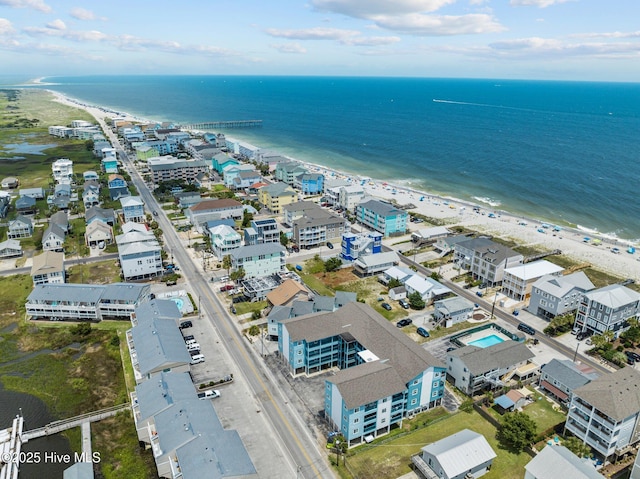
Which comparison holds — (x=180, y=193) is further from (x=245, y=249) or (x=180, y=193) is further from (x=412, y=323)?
(x=412, y=323)

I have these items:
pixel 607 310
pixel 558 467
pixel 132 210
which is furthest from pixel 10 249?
pixel 607 310

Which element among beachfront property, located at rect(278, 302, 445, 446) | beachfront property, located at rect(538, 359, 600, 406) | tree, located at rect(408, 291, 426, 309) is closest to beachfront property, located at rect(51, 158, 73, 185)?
beachfront property, located at rect(278, 302, 445, 446)

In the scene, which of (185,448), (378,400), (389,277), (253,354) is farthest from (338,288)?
(185,448)

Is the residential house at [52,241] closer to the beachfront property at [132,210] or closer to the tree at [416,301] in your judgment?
the beachfront property at [132,210]

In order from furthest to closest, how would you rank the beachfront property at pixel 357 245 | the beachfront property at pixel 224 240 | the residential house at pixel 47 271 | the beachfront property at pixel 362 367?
1. the beachfront property at pixel 357 245
2. the beachfront property at pixel 224 240
3. the residential house at pixel 47 271
4. the beachfront property at pixel 362 367

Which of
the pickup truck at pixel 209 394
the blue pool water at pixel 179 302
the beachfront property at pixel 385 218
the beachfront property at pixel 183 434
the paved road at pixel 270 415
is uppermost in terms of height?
the beachfront property at pixel 385 218

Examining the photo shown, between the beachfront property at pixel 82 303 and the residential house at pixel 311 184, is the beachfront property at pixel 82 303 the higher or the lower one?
the lower one

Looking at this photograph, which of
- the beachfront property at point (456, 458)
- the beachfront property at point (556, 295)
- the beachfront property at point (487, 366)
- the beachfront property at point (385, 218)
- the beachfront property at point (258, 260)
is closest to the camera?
the beachfront property at point (456, 458)

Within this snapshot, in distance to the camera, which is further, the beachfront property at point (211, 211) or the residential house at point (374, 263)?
the beachfront property at point (211, 211)

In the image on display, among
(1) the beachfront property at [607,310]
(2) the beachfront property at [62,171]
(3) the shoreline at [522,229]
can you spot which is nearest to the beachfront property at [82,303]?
(1) the beachfront property at [607,310]
